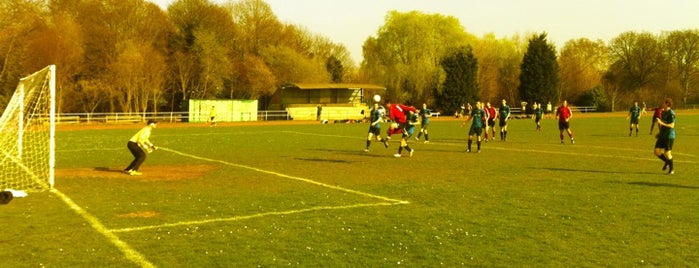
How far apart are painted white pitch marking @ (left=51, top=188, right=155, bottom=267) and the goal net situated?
2130mm

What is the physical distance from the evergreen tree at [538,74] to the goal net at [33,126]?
65.1 metres

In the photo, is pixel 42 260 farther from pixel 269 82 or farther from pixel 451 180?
pixel 269 82

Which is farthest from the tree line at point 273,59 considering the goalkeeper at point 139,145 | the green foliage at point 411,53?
the goalkeeper at point 139,145

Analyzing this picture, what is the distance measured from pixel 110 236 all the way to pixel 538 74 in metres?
74.4

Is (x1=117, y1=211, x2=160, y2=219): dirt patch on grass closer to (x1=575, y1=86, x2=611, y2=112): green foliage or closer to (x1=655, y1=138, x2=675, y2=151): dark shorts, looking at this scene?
(x1=655, y1=138, x2=675, y2=151): dark shorts

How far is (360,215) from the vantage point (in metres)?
9.92

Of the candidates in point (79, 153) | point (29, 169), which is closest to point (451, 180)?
point (29, 169)

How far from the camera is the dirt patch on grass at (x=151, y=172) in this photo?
49.2 ft

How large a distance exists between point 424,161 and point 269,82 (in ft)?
163

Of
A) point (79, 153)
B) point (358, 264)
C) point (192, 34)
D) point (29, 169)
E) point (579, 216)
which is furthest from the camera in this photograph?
point (192, 34)

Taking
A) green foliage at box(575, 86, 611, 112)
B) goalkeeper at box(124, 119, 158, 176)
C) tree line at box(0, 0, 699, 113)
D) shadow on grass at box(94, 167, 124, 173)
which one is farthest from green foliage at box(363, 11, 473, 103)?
goalkeeper at box(124, 119, 158, 176)

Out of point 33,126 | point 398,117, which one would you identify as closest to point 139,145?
point 398,117

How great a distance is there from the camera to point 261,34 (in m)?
71.7

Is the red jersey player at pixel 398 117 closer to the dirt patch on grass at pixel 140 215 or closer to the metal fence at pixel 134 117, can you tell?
the dirt patch on grass at pixel 140 215
